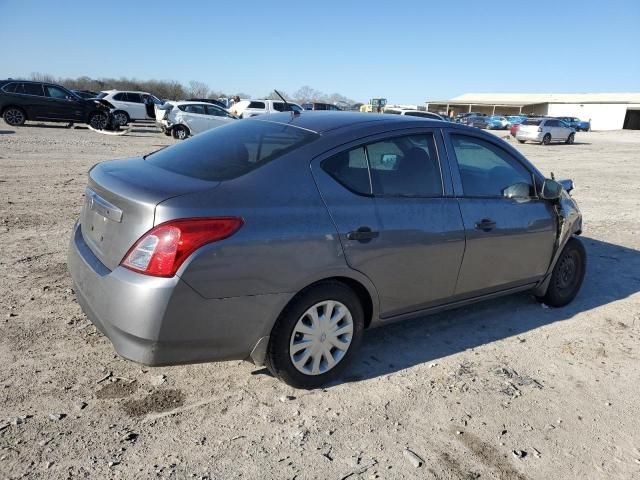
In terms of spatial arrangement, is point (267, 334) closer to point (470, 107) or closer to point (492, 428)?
point (492, 428)

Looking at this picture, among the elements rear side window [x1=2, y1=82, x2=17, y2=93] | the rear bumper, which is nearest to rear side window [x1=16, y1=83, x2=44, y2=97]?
rear side window [x1=2, y1=82, x2=17, y2=93]

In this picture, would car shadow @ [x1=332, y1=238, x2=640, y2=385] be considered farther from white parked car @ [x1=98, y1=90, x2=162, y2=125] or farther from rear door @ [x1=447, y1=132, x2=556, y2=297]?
white parked car @ [x1=98, y1=90, x2=162, y2=125]

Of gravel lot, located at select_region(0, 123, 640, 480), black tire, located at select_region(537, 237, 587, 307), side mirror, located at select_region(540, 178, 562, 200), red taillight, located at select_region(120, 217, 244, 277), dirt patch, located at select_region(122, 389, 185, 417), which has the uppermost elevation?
side mirror, located at select_region(540, 178, 562, 200)

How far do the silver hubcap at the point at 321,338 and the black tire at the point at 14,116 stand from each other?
21536mm

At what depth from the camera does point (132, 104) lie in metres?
26.4

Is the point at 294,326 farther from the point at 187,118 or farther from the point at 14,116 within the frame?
the point at 14,116

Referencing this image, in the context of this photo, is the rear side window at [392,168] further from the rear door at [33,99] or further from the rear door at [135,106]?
the rear door at [135,106]

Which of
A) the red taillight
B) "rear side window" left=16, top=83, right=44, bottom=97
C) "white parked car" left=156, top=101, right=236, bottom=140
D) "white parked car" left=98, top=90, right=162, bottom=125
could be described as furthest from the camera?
"white parked car" left=98, top=90, right=162, bottom=125

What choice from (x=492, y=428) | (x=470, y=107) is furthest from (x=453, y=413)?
(x=470, y=107)

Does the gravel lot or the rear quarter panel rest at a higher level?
the rear quarter panel

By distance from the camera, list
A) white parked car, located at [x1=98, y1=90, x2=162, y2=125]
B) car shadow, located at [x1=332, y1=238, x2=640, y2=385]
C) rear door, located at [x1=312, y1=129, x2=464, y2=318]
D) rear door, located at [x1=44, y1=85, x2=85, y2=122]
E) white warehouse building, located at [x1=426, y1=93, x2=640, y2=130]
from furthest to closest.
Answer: white warehouse building, located at [x1=426, y1=93, x2=640, y2=130], white parked car, located at [x1=98, y1=90, x2=162, y2=125], rear door, located at [x1=44, y1=85, x2=85, y2=122], car shadow, located at [x1=332, y1=238, x2=640, y2=385], rear door, located at [x1=312, y1=129, x2=464, y2=318]

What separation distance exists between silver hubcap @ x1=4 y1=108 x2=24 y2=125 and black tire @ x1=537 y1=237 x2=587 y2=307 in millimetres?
21575

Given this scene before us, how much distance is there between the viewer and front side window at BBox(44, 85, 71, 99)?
68.0ft

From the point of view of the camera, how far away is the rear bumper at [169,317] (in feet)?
8.50
